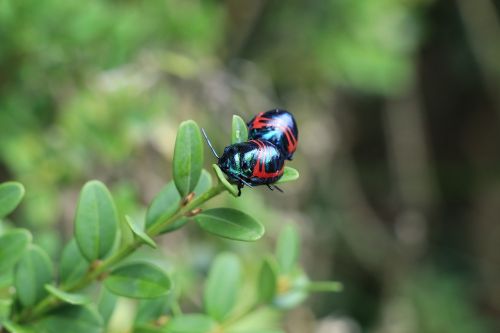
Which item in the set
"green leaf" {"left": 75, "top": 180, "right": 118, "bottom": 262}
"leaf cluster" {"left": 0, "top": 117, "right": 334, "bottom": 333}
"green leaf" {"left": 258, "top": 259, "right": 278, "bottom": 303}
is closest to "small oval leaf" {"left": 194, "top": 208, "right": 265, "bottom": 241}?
"leaf cluster" {"left": 0, "top": 117, "right": 334, "bottom": 333}

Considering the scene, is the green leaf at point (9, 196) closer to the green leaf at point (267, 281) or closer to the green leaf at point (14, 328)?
the green leaf at point (14, 328)

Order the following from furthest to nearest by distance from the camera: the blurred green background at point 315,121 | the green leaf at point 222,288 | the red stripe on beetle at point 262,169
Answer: the blurred green background at point 315,121 < the green leaf at point 222,288 < the red stripe on beetle at point 262,169

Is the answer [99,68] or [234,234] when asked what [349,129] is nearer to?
[99,68]

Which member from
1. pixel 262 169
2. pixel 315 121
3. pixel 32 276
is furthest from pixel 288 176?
pixel 315 121

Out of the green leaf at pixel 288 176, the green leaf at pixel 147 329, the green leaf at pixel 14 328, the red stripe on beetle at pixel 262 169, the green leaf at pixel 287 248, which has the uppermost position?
the red stripe on beetle at pixel 262 169

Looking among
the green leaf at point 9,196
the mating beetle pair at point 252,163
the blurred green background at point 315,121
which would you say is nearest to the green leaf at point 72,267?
the green leaf at point 9,196

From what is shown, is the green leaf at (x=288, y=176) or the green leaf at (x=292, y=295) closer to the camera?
the green leaf at (x=288, y=176)
